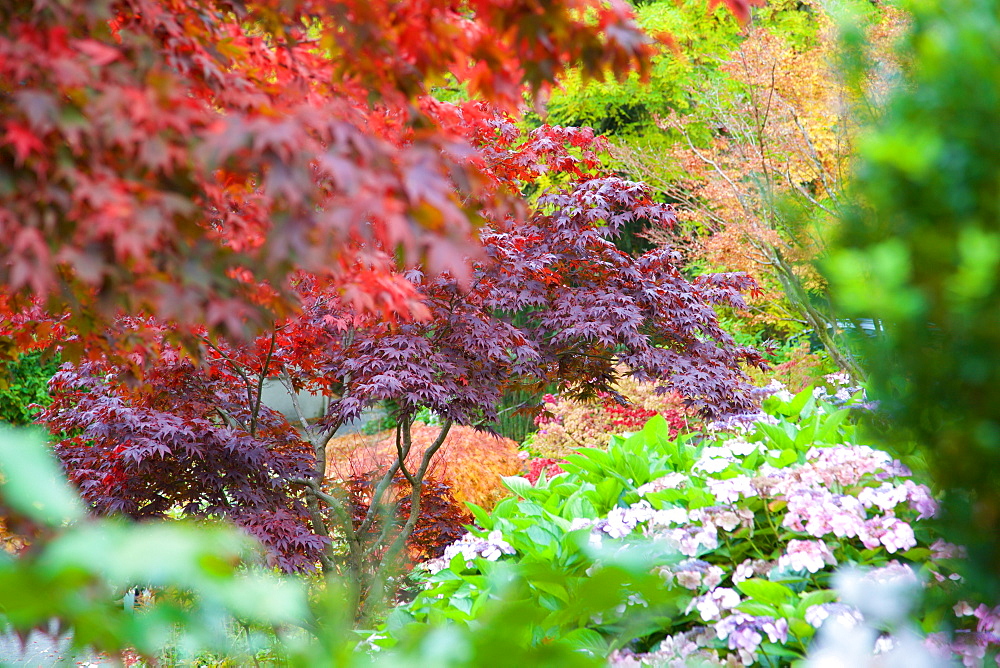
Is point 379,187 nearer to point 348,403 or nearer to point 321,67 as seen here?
point 321,67

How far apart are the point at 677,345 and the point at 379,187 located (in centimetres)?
385

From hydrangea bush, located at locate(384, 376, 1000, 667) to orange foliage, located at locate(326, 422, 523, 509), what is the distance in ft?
11.3

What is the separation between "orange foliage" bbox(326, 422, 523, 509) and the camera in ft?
22.6

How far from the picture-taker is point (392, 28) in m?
1.51

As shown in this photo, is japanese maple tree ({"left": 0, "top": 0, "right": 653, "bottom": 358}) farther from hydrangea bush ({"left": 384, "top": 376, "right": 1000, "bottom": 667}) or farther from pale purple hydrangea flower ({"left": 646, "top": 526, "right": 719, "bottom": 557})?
pale purple hydrangea flower ({"left": 646, "top": 526, "right": 719, "bottom": 557})

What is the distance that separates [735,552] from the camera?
2.64 metres

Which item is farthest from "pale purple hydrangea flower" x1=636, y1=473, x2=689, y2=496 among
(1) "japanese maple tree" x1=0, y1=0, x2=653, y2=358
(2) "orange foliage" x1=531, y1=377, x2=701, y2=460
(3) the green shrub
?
(3) the green shrub

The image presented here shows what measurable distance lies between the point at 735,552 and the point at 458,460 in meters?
4.82

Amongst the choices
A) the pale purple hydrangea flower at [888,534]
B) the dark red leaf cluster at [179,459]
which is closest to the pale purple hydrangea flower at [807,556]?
the pale purple hydrangea flower at [888,534]

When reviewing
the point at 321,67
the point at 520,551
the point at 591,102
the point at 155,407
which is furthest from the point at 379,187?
the point at 591,102

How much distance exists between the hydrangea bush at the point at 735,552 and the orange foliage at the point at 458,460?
3430 mm

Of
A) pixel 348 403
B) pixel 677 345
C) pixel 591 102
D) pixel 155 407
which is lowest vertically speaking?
pixel 155 407

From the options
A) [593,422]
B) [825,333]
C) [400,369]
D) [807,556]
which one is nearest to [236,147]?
[807,556]

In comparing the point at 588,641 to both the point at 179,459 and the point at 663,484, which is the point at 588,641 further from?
the point at 179,459
